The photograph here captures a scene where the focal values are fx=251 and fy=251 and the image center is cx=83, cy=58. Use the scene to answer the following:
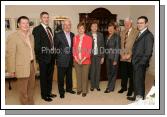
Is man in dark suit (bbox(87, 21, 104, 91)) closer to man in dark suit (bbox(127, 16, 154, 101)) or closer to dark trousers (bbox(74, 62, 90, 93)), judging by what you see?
dark trousers (bbox(74, 62, 90, 93))

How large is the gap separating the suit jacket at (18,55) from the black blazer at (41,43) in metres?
0.41

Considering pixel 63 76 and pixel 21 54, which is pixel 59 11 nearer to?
pixel 63 76

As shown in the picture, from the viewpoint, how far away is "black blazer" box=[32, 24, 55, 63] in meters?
3.49

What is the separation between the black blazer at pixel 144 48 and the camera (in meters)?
3.31

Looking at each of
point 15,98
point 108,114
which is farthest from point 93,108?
point 15,98

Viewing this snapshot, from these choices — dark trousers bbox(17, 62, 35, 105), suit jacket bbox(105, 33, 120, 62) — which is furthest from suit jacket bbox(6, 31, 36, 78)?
suit jacket bbox(105, 33, 120, 62)

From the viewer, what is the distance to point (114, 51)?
4.12 metres

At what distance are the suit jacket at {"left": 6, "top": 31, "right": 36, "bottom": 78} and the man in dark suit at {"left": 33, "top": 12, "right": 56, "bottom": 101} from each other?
437mm

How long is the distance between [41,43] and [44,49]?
0.10 metres

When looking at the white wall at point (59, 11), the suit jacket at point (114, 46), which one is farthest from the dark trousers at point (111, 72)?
the white wall at point (59, 11)

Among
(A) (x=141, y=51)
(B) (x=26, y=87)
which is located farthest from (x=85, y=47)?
(B) (x=26, y=87)

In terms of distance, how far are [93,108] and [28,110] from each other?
2.51 ft

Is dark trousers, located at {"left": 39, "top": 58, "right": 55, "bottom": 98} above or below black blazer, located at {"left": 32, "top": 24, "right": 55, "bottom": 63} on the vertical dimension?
below

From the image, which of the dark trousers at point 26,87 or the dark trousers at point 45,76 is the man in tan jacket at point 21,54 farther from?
the dark trousers at point 45,76
